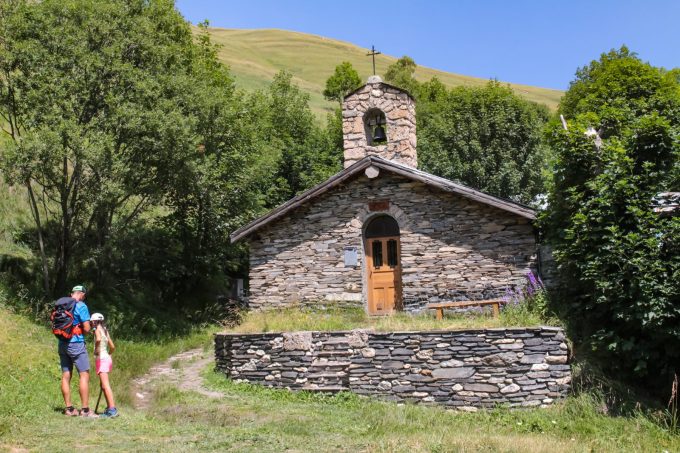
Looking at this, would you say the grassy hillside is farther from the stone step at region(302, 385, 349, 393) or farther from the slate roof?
the stone step at region(302, 385, 349, 393)

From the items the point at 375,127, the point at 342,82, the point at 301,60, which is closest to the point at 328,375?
the point at 375,127

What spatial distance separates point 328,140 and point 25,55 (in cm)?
1661

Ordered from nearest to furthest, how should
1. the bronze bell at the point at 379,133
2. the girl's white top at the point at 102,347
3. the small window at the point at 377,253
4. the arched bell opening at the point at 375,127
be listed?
the girl's white top at the point at 102,347 → the small window at the point at 377,253 → the arched bell opening at the point at 375,127 → the bronze bell at the point at 379,133

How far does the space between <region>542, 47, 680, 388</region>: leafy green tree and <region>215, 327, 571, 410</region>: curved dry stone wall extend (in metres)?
0.95

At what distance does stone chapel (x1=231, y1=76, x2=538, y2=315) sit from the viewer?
14.1 meters

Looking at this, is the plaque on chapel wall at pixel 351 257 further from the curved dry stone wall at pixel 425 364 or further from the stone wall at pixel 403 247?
the curved dry stone wall at pixel 425 364

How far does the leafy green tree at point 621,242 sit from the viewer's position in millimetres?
9898

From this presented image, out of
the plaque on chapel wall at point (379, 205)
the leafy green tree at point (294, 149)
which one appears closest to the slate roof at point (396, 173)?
the plaque on chapel wall at point (379, 205)

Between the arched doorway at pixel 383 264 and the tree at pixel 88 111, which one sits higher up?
the tree at pixel 88 111

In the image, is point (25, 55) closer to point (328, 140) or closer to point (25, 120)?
point (25, 120)

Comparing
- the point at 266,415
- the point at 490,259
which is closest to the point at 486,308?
the point at 490,259

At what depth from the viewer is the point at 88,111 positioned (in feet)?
50.0

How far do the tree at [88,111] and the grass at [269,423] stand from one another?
3.30m

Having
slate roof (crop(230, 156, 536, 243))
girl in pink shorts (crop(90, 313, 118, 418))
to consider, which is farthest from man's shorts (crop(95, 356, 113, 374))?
slate roof (crop(230, 156, 536, 243))
